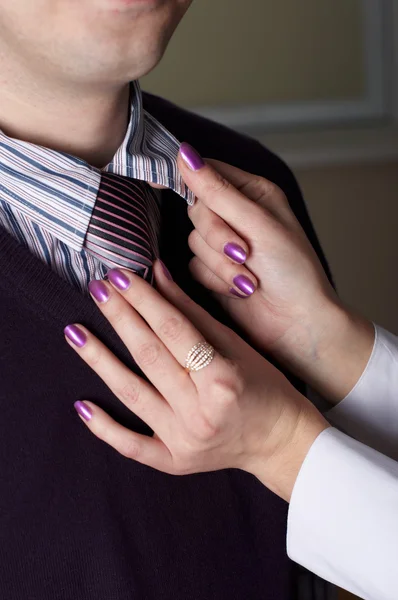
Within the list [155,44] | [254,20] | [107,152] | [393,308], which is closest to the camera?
[155,44]

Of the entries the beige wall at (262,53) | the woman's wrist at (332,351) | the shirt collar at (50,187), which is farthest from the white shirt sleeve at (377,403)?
the beige wall at (262,53)

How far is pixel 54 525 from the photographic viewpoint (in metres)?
0.74

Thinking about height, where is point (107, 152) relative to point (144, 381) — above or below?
above

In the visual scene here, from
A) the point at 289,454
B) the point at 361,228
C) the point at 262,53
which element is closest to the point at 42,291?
the point at 289,454

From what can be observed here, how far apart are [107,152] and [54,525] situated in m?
0.34

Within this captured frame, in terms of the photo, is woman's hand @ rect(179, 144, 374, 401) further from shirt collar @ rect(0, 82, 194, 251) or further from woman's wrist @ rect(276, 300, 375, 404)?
shirt collar @ rect(0, 82, 194, 251)

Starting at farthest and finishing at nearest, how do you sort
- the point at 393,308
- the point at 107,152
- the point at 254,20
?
the point at 393,308 < the point at 254,20 < the point at 107,152

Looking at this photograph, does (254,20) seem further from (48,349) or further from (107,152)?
(48,349)

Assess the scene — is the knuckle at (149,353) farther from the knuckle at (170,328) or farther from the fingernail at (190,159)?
the fingernail at (190,159)

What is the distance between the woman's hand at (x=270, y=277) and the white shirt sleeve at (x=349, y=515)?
14cm

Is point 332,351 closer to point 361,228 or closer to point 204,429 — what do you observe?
point 204,429

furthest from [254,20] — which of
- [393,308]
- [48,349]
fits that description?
[48,349]

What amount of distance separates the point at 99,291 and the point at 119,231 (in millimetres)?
67

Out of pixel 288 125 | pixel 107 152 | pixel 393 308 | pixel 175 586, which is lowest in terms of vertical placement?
pixel 393 308
